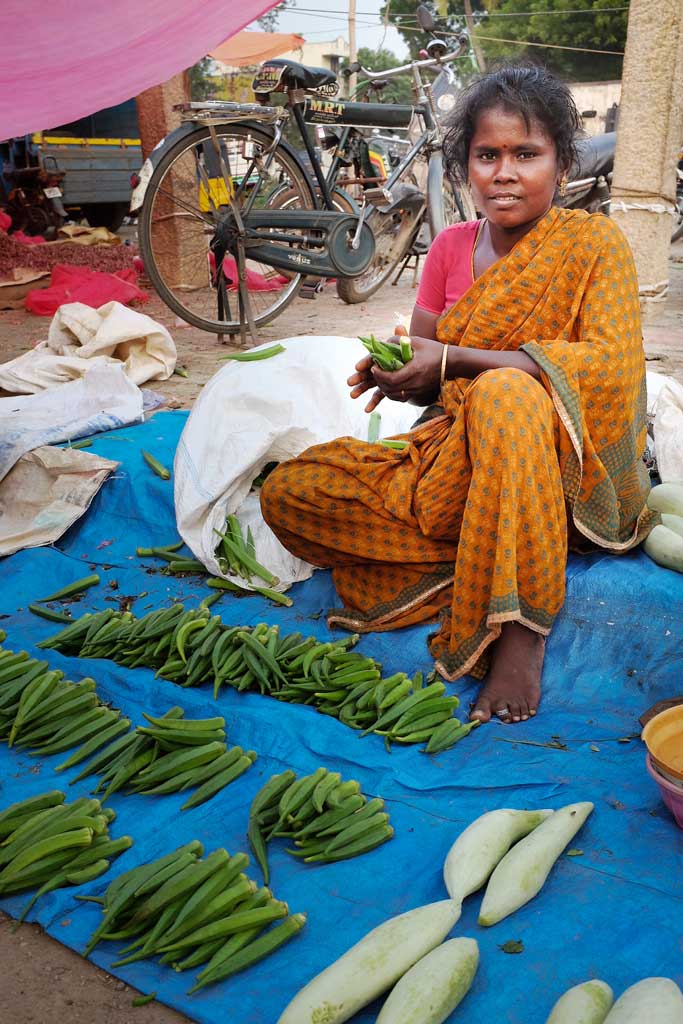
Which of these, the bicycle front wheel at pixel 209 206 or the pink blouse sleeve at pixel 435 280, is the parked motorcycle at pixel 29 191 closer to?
the bicycle front wheel at pixel 209 206

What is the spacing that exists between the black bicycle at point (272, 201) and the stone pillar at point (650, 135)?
1368mm

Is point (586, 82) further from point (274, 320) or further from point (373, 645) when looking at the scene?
point (373, 645)

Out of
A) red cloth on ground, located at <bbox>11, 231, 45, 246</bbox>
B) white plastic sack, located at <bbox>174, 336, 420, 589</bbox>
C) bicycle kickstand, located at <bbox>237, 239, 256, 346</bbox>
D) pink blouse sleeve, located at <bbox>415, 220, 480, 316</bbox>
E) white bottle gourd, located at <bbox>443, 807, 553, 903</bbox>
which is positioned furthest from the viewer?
red cloth on ground, located at <bbox>11, 231, 45, 246</bbox>

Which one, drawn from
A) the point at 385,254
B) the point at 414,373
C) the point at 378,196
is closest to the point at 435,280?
the point at 414,373

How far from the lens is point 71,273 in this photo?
7.91 meters

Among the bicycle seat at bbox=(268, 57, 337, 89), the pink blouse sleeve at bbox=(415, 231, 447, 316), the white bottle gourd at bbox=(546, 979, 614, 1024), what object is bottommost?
the white bottle gourd at bbox=(546, 979, 614, 1024)

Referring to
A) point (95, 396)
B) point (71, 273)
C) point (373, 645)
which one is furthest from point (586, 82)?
point (373, 645)

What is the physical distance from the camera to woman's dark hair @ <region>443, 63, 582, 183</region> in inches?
101

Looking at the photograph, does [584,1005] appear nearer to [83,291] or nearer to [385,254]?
[83,291]

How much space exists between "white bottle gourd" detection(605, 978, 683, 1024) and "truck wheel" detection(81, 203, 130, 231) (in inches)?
520

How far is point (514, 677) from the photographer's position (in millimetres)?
2494

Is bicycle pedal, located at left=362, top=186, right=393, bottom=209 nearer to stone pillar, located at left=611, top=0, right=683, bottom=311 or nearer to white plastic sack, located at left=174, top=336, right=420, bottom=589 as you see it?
stone pillar, located at left=611, top=0, right=683, bottom=311

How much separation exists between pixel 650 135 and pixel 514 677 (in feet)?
17.0

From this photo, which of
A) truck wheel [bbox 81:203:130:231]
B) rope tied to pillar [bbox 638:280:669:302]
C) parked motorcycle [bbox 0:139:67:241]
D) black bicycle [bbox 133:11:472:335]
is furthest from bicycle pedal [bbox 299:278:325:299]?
truck wheel [bbox 81:203:130:231]
